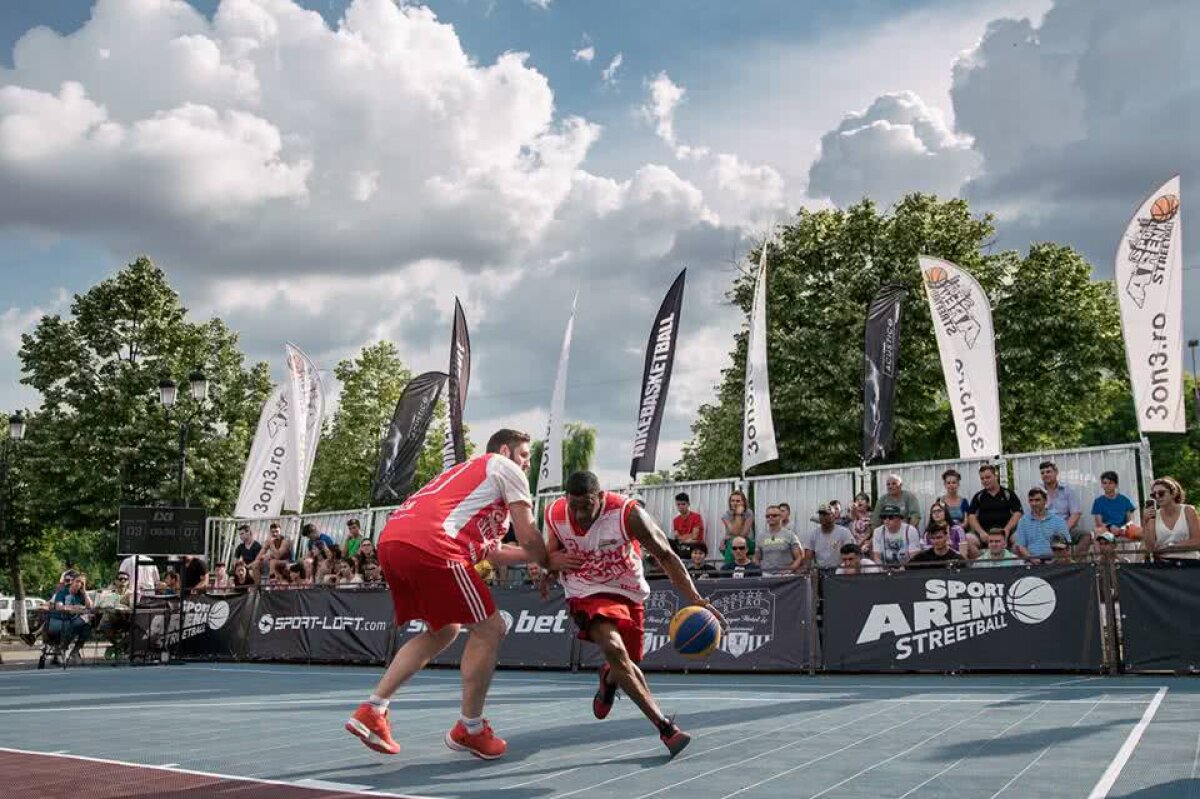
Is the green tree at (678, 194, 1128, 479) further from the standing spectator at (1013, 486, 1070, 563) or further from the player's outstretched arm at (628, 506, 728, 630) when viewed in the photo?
the player's outstretched arm at (628, 506, 728, 630)

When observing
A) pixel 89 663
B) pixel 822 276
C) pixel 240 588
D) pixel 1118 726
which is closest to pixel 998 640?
pixel 1118 726

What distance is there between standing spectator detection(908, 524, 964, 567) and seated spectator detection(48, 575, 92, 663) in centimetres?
1460

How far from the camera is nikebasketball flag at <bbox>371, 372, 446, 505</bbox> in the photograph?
26.3 meters

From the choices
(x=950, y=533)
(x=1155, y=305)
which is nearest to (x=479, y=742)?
(x=950, y=533)

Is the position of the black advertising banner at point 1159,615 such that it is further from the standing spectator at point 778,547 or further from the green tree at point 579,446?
the green tree at point 579,446

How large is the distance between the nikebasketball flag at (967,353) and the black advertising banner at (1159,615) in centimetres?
696

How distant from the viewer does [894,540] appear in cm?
1402

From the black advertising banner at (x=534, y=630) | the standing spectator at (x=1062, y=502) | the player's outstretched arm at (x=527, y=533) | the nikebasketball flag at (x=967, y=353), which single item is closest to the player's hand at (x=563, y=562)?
the player's outstretched arm at (x=527, y=533)

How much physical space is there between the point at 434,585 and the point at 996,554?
8.93m

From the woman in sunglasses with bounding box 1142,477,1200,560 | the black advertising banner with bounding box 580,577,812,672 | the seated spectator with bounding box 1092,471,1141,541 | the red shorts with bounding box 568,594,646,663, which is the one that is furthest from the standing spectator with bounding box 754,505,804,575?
the red shorts with bounding box 568,594,646,663

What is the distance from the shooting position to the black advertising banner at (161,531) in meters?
18.7

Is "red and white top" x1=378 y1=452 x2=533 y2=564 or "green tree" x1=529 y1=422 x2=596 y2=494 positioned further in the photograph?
"green tree" x1=529 y1=422 x2=596 y2=494

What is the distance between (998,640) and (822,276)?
2666 cm

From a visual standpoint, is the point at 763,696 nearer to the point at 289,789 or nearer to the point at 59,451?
the point at 289,789
